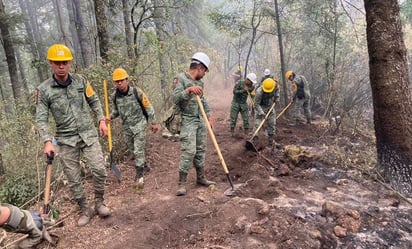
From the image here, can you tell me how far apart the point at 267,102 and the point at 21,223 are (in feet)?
20.6

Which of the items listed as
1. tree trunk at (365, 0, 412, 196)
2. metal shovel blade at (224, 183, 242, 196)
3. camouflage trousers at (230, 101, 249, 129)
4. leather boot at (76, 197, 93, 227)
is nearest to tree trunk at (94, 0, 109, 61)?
camouflage trousers at (230, 101, 249, 129)

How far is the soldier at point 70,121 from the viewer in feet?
11.9

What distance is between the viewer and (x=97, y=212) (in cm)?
418

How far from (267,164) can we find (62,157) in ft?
12.6

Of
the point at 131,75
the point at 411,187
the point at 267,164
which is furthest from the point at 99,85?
the point at 411,187

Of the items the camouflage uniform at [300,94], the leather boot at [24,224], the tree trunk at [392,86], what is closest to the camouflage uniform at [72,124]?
the leather boot at [24,224]

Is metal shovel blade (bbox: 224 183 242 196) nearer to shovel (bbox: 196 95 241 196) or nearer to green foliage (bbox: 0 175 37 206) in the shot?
shovel (bbox: 196 95 241 196)

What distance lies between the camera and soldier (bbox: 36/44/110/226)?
3.62 meters

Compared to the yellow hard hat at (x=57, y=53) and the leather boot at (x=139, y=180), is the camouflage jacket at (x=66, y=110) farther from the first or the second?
the leather boot at (x=139, y=180)

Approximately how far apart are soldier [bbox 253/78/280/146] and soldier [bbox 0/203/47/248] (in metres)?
5.55

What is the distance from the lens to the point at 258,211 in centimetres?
383

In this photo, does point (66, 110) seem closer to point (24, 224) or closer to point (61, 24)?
point (24, 224)

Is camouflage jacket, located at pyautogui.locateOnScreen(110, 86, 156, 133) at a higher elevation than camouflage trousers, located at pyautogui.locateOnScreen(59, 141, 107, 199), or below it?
higher

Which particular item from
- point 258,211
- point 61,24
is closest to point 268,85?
point 258,211
